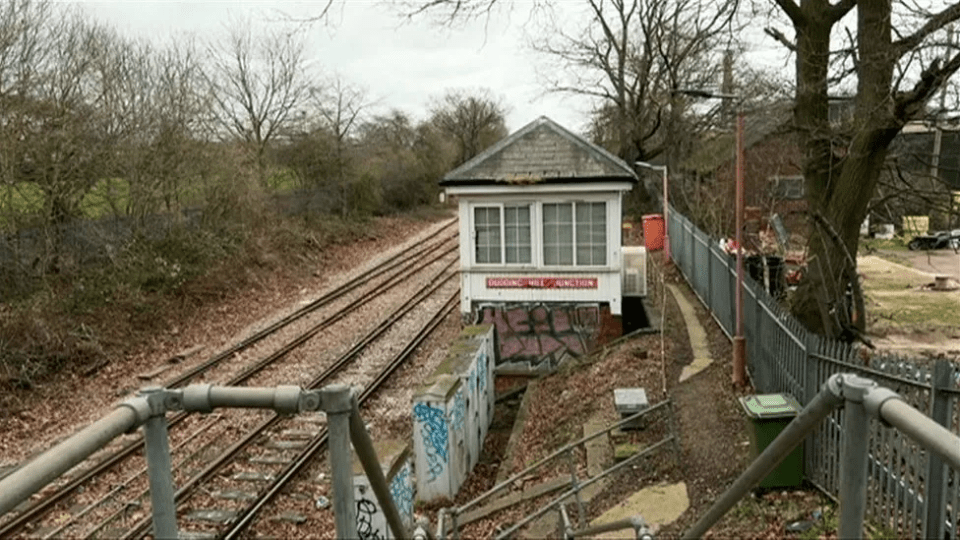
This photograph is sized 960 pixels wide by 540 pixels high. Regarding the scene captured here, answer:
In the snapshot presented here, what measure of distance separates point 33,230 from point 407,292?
36.3 ft

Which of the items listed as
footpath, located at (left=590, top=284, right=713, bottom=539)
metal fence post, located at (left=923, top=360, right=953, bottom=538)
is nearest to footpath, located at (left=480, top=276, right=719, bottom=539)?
footpath, located at (left=590, top=284, right=713, bottom=539)

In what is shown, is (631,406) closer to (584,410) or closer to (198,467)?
(584,410)

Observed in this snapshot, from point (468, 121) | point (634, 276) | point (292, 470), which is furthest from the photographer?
point (468, 121)

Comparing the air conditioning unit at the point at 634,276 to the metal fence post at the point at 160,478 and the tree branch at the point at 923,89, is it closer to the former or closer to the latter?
the tree branch at the point at 923,89

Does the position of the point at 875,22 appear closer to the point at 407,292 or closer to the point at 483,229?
the point at 483,229

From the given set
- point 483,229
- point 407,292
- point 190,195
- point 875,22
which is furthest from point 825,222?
point 190,195

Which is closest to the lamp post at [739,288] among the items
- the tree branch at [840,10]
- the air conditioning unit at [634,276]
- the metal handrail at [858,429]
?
the tree branch at [840,10]

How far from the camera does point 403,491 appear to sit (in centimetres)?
912

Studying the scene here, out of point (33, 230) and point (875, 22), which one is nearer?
point (875, 22)

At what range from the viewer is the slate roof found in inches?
658

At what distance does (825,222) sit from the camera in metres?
11.0

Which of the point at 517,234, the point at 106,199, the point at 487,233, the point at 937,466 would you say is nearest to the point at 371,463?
the point at 937,466

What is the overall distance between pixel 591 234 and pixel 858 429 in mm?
15276

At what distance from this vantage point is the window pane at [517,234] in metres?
17.3
